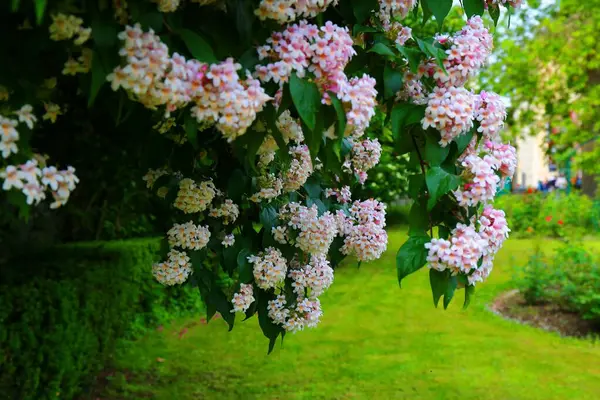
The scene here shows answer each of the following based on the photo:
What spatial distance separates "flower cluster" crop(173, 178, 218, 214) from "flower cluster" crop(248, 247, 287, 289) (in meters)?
0.28

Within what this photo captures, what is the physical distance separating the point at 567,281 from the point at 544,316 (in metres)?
0.55

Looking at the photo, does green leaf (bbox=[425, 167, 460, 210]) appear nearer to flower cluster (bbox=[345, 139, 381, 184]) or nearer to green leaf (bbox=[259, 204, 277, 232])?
green leaf (bbox=[259, 204, 277, 232])

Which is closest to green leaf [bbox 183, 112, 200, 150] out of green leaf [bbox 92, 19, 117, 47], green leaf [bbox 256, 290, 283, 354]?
green leaf [bbox 92, 19, 117, 47]

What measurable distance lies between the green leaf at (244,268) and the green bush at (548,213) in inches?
522

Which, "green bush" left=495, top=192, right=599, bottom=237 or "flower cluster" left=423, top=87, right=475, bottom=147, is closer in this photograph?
"flower cluster" left=423, top=87, right=475, bottom=147

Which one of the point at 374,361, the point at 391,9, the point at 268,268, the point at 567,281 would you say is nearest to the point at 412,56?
the point at 391,9

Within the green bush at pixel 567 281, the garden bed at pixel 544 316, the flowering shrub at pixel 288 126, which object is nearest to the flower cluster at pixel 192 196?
the flowering shrub at pixel 288 126

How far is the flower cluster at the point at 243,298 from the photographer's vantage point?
2396mm

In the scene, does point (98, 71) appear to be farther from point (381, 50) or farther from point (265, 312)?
point (265, 312)

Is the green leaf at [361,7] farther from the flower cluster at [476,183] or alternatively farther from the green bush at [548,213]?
the green bush at [548,213]

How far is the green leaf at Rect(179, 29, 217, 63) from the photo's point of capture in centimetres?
146

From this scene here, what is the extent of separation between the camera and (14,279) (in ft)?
15.1

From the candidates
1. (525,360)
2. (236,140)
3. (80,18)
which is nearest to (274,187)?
(236,140)

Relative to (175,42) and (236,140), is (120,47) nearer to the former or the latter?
(175,42)
